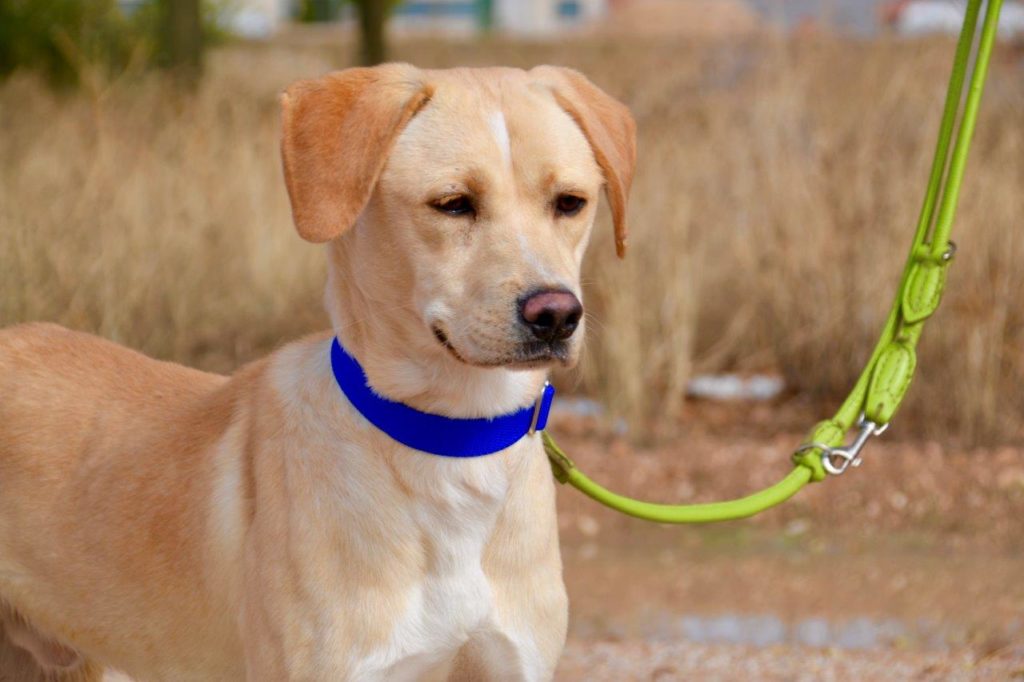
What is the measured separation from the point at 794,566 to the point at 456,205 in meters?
3.52

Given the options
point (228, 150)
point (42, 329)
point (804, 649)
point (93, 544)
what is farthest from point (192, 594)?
point (228, 150)

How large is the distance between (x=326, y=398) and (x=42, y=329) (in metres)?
1.06

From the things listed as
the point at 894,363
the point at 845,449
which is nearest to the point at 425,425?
the point at 845,449

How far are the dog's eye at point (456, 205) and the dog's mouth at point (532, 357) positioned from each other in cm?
26

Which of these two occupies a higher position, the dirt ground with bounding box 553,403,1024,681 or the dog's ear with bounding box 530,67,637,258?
the dog's ear with bounding box 530,67,637,258

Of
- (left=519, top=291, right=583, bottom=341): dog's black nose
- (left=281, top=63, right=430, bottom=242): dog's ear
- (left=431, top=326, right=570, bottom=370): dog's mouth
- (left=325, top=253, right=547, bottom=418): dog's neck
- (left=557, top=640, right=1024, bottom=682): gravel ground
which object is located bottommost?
(left=557, top=640, right=1024, bottom=682): gravel ground

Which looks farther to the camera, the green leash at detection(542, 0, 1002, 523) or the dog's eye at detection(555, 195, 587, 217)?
the green leash at detection(542, 0, 1002, 523)

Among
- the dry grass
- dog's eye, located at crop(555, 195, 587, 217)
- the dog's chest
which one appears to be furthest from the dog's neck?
the dry grass

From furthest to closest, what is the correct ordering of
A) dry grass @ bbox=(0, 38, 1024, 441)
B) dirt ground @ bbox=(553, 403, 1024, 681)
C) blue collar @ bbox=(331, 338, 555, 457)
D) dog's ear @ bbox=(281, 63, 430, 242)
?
1. dry grass @ bbox=(0, 38, 1024, 441)
2. dirt ground @ bbox=(553, 403, 1024, 681)
3. blue collar @ bbox=(331, 338, 555, 457)
4. dog's ear @ bbox=(281, 63, 430, 242)

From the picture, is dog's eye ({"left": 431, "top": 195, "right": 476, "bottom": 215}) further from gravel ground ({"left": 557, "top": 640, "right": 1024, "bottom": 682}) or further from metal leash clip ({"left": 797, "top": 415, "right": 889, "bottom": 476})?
gravel ground ({"left": 557, "top": 640, "right": 1024, "bottom": 682})

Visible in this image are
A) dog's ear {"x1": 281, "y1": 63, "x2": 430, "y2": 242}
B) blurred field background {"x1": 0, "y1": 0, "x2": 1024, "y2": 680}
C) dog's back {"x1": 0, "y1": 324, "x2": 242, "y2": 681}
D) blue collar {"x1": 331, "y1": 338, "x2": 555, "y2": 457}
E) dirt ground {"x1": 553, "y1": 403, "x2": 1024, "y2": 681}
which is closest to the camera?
dog's ear {"x1": 281, "y1": 63, "x2": 430, "y2": 242}

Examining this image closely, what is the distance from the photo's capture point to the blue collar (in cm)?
283

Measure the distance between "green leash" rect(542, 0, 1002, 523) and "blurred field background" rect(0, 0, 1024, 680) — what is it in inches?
55.2

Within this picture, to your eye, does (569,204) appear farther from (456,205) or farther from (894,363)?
(894,363)
